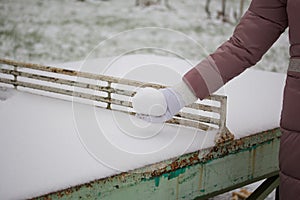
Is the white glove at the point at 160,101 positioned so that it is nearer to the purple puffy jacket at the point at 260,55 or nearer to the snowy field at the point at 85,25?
the purple puffy jacket at the point at 260,55

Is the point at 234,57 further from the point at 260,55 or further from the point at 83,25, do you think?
the point at 83,25

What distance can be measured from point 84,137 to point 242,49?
0.31 meters

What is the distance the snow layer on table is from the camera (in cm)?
66

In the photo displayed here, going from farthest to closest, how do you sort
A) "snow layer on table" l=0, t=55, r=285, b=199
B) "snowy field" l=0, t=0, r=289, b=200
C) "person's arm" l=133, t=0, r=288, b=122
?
1. "snowy field" l=0, t=0, r=289, b=200
2. "person's arm" l=133, t=0, r=288, b=122
3. "snow layer on table" l=0, t=55, r=285, b=199

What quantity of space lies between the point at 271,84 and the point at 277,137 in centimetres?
30

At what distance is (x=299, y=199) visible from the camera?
740 millimetres

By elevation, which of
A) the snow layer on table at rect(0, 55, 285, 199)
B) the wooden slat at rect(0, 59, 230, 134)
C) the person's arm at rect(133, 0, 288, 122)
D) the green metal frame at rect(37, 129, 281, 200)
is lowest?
the green metal frame at rect(37, 129, 281, 200)

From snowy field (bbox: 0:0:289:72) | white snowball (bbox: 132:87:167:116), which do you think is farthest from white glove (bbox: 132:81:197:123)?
snowy field (bbox: 0:0:289:72)

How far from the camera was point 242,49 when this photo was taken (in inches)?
30.8

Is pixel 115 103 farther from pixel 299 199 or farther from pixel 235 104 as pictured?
pixel 299 199

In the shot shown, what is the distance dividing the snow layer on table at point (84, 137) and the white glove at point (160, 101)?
0.17 ft

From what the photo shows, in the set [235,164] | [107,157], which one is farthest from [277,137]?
[107,157]

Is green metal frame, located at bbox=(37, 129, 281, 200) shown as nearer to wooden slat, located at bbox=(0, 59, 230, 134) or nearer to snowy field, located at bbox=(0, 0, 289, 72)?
wooden slat, located at bbox=(0, 59, 230, 134)

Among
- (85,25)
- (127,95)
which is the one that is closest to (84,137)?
(127,95)
